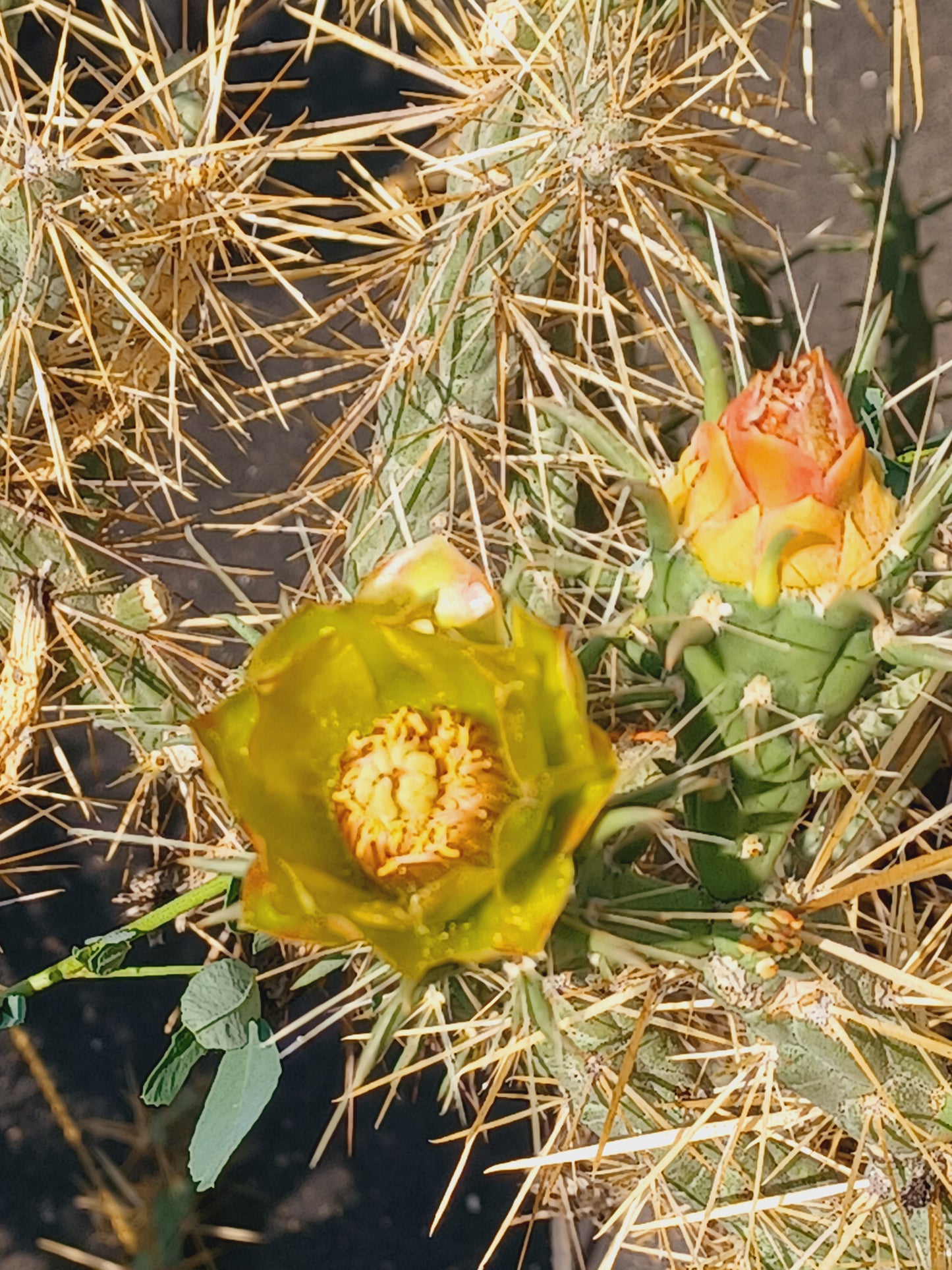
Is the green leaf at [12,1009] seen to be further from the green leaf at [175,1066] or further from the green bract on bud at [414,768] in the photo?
the green bract on bud at [414,768]

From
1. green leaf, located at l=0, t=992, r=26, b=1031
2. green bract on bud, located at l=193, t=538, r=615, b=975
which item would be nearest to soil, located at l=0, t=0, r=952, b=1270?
green leaf, located at l=0, t=992, r=26, b=1031

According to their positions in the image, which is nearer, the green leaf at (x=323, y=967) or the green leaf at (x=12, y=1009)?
the green leaf at (x=323, y=967)

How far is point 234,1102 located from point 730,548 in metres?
0.27

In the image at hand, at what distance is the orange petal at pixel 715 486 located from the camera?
1.19ft

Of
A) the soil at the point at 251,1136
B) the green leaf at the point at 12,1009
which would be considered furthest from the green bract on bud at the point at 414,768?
the soil at the point at 251,1136

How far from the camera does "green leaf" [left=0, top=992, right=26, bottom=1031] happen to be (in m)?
0.56

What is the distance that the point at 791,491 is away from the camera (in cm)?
36

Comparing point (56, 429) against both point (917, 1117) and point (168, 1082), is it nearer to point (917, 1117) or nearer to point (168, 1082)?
point (168, 1082)

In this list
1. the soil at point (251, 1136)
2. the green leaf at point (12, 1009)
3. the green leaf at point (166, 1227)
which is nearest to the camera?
the green leaf at point (12, 1009)

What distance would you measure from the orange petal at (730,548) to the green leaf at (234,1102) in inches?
9.4

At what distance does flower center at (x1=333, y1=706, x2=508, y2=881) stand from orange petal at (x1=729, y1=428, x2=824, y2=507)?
114 mm

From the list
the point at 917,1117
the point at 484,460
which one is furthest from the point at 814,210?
the point at 917,1117

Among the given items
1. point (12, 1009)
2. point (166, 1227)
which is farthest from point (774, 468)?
point (166, 1227)

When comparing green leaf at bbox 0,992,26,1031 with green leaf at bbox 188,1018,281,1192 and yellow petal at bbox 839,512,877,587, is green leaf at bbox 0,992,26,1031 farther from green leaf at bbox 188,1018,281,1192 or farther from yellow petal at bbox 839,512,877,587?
yellow petal at bbox 839,512,877,587
